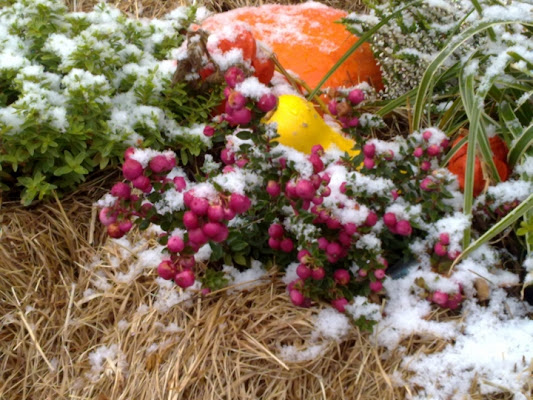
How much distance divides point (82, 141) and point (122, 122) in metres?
0.13

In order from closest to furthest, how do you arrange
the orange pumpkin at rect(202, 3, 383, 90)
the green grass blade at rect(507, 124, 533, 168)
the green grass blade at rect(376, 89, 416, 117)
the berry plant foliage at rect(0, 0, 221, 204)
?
the green grass blade at rect(507, 124, 533, 168) < the berry plant foliage at rect(0, 0, 221, 204) < the green grass blade at rect(376, 89, 416, 117) < the orange pumpkin at rect(202, 3, 383, 90)

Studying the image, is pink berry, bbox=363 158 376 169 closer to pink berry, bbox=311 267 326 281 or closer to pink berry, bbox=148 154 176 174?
pink berry, bbox=311 267 326 281

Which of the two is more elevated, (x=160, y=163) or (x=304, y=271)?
(x=160, y=163)

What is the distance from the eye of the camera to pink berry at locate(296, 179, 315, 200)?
41.9 inches

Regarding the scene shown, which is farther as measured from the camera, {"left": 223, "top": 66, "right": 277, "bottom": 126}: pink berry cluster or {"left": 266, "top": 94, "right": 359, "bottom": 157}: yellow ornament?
{"left": 266, "top": 94, "right": 359, "bottom": 157}: yellow ornament

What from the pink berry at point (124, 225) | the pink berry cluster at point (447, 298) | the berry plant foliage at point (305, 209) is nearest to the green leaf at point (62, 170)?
the berry plant foliage at point (305, 209)

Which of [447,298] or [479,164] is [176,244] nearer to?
[447,298]

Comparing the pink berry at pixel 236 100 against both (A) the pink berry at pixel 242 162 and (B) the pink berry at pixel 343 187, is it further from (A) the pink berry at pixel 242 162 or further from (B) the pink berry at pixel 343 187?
(B) the pink berry at pixel 343 187

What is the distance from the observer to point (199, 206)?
38.9 inches

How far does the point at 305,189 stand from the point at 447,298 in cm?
45

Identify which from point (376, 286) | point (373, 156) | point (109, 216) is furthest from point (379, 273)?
point (109, 216)

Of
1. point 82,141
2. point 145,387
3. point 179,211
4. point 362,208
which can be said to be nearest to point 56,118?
point 82,141

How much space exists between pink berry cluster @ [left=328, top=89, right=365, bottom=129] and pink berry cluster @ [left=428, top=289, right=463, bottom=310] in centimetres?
44

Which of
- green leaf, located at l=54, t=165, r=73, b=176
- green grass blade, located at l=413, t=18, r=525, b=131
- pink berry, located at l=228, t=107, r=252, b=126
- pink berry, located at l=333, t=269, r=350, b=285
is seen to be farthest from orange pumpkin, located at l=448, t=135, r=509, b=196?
green leaf, located at l=54, t=165, r=73, b=176
